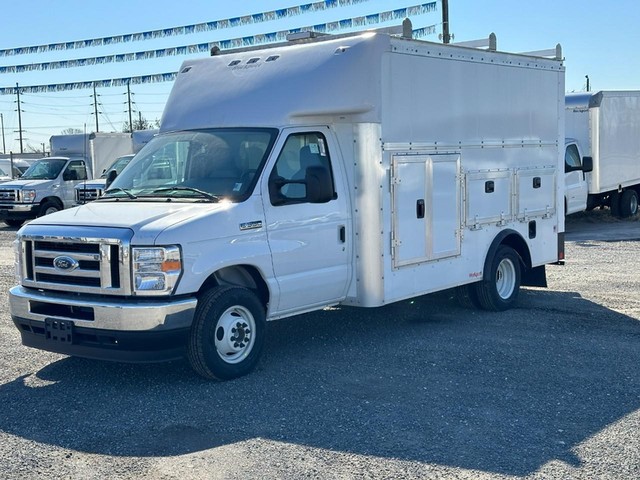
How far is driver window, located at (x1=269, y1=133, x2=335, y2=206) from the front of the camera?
7477 mm

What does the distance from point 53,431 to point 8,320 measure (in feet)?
14.2

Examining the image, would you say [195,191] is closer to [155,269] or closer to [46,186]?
[155,269]

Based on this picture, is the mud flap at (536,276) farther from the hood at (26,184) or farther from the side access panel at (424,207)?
the hood at (26,184)

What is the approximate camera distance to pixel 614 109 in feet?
65.3

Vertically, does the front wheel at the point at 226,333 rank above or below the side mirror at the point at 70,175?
below

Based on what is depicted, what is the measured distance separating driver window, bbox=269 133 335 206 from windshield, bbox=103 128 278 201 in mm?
172

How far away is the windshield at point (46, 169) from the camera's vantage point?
2338 cm

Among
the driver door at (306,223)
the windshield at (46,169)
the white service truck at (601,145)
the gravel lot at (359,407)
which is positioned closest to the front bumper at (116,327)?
the gravel lot at (359,407)

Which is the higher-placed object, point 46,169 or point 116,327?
point 46,169

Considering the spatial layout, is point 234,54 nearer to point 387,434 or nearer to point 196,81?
point 196,81

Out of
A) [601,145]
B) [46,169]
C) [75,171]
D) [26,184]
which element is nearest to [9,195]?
[26,184]

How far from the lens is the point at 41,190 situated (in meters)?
22.7

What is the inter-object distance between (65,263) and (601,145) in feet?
49.7

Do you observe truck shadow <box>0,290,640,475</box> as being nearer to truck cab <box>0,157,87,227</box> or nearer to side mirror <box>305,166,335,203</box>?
side mirror <box>305,166,335,203</box>
